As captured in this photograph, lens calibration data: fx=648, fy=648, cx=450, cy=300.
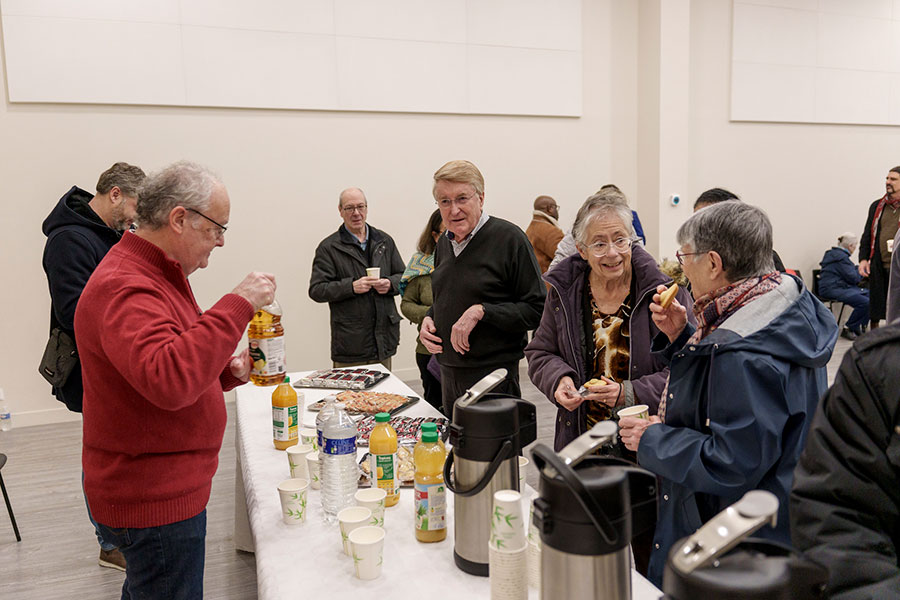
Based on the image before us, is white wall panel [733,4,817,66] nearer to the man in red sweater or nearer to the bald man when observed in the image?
the bald man

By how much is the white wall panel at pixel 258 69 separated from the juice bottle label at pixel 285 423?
3.92m

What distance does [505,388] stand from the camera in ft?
8.58

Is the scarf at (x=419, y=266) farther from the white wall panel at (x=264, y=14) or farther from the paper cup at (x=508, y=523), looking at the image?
the white wall panel at (x=264, y=14)

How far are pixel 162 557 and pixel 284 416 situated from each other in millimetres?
608

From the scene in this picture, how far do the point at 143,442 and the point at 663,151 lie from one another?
612 centimetres

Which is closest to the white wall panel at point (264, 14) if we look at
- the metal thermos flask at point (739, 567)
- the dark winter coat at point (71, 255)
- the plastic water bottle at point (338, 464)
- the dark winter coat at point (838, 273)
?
the dark winter coat at point (71, 255)

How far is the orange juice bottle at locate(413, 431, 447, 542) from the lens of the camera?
1.43 metres

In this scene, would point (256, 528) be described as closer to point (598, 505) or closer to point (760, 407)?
point (598, 505)

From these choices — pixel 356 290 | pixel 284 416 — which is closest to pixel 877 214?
pixel 356 290

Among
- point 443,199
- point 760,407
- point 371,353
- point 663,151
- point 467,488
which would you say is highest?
point 663,151

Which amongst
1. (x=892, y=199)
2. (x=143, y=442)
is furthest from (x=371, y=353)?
(x=892, y=199)

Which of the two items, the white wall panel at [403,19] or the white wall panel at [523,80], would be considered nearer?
the white wall panel at [403,19]

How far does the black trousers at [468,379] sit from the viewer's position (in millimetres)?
2604

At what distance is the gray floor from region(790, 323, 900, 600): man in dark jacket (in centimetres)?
223
